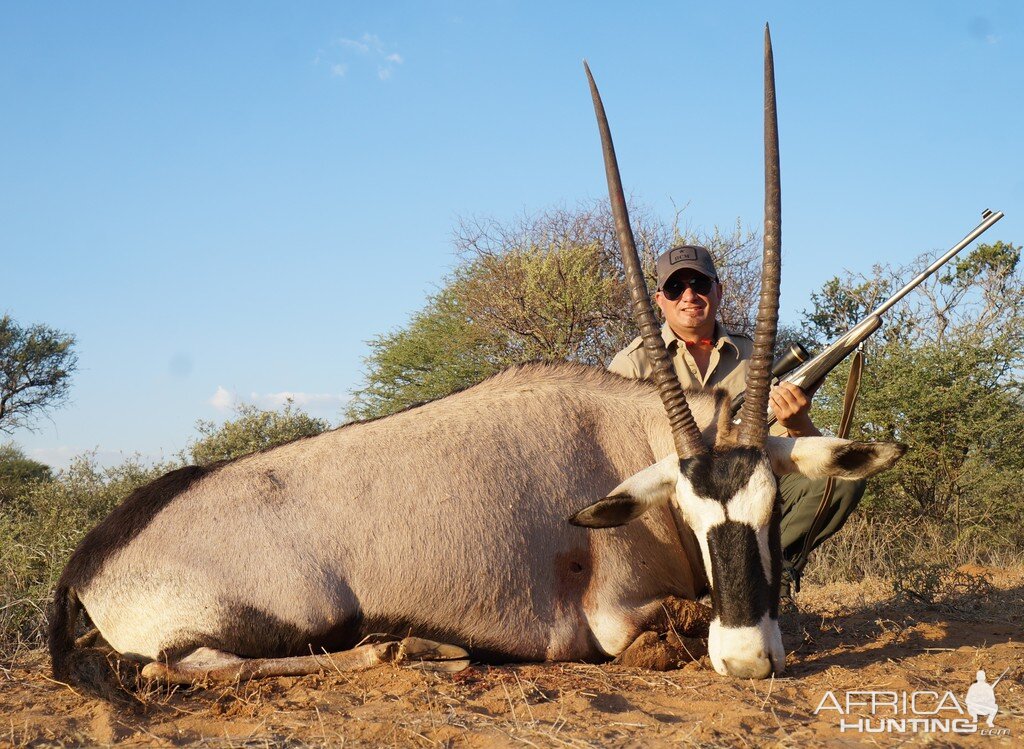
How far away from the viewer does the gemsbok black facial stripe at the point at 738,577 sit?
3957 millimetres

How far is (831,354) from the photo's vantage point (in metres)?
5.57

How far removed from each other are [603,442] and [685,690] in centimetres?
153

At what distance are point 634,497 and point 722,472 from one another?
0.47 m

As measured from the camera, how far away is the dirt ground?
10.6ft

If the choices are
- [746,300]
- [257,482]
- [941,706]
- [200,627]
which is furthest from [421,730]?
[746,300]

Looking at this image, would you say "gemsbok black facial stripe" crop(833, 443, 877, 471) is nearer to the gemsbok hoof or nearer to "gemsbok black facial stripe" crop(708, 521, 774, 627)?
"gemsbok black facial stripe" crop(708, 521, 774, 627)

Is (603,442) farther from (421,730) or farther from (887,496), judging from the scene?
(887,496)

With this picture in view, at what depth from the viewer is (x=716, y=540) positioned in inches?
159

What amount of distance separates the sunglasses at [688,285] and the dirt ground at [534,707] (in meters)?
2.65

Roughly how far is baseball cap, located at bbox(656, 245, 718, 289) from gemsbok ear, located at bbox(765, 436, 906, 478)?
2.12 metres

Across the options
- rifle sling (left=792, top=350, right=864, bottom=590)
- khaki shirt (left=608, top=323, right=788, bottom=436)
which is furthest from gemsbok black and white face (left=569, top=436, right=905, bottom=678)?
khaki shirt (left=608, top=323, right=788, bottom=436)

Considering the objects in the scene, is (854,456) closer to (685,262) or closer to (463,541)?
(463,541)

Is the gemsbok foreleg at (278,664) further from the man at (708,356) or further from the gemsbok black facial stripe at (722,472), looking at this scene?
the man at (708,356)

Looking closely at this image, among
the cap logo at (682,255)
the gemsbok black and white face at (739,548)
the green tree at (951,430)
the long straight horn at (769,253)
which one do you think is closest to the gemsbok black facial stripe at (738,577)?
the gemsbok black and white face at (739,548)
